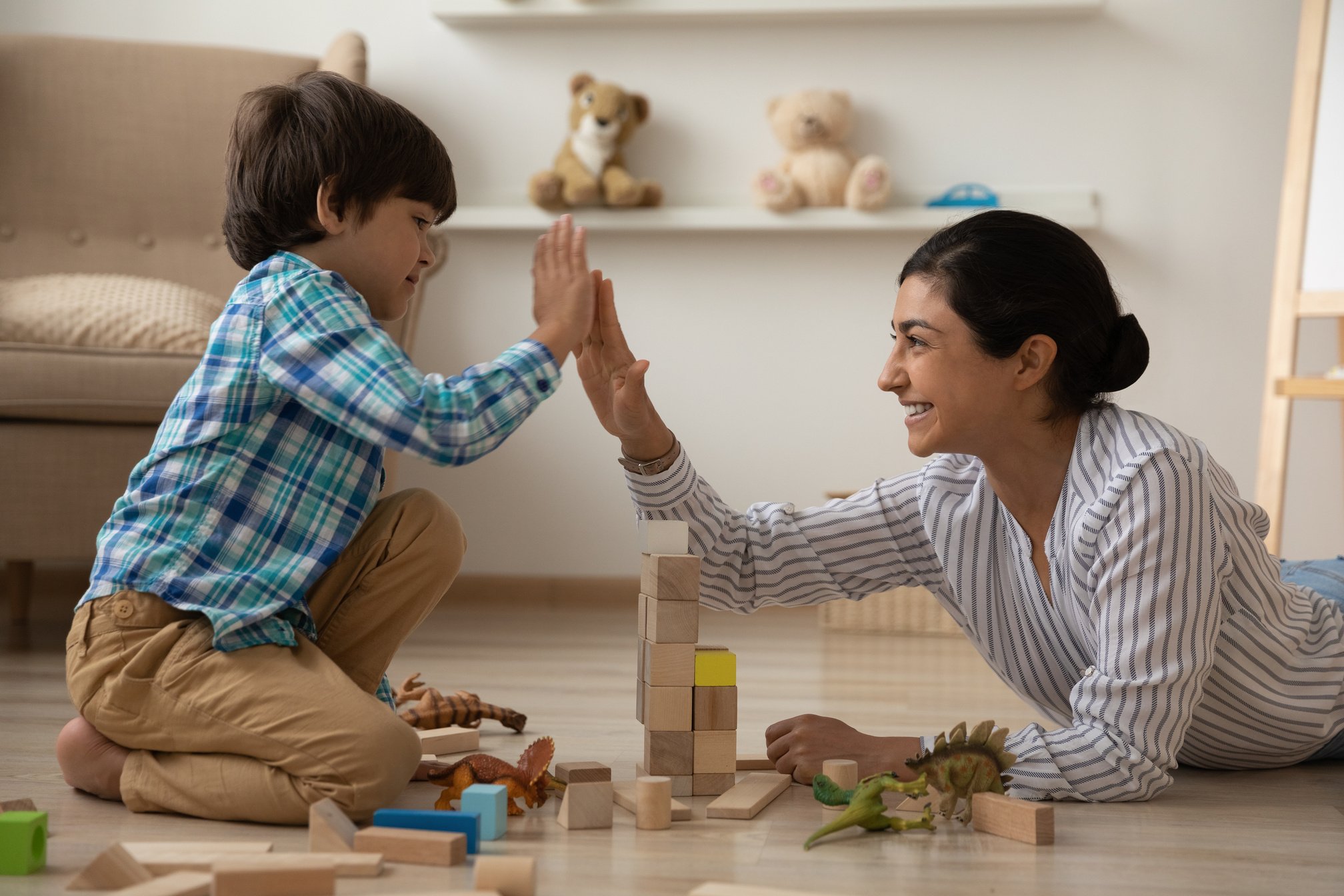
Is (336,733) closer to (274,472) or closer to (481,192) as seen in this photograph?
(274,472)

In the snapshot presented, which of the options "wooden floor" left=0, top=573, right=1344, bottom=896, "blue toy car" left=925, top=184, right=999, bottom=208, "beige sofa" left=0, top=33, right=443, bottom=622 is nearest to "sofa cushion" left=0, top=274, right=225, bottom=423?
"beige sofa" left=0, top=33, right=443, bottom=622

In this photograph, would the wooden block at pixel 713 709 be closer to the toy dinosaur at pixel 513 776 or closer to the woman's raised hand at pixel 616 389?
the toy dinosaur at pixel 513 776

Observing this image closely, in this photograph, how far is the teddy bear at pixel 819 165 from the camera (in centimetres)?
254

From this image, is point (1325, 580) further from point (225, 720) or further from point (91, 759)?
point (91, 759)

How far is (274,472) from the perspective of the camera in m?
1.04

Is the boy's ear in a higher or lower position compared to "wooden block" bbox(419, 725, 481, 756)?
higher

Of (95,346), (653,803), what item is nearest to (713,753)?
(653,803)

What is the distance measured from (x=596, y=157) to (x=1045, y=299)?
161cm

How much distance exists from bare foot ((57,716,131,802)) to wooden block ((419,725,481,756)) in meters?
0.31

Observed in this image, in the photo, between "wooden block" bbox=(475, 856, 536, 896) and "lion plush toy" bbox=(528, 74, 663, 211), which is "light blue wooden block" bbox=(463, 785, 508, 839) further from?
"lion plush toy" bbox=(528, 74, 663, 211)

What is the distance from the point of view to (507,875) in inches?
31.3

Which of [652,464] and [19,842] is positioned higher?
[652,464]

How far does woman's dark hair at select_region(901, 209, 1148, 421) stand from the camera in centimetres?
114

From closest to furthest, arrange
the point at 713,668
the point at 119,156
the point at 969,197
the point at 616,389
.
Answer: the point at 713,668 → the point at 616,389 → the point at 119,156 → the point at 969,197
